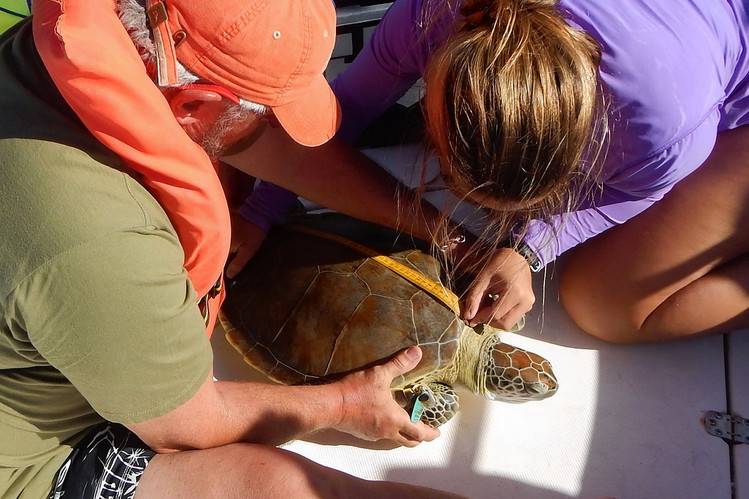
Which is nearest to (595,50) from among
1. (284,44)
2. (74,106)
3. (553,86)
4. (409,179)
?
(553,86)

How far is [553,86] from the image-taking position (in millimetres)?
762

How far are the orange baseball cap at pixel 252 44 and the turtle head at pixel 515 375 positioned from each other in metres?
0.74

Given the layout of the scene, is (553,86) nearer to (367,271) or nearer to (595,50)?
(595,50)

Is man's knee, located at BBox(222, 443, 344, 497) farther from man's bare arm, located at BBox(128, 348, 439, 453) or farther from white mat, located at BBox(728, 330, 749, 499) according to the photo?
white mat, located at BBox(728, 330, 749, 499)

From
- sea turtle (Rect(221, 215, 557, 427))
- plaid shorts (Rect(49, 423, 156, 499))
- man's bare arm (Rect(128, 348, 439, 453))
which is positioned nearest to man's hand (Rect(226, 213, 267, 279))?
sea turtle (Rect(221, 215, 557, 427))

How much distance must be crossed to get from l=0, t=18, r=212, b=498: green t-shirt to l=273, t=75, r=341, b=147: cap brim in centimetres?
22

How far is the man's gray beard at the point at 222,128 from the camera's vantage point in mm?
759

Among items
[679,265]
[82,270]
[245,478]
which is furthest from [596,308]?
[82,270]

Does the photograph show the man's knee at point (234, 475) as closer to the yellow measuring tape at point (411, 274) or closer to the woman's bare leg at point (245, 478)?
the woman's bare leg at point (245, 478)

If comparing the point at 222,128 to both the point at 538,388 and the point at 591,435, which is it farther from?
the point at 591,435

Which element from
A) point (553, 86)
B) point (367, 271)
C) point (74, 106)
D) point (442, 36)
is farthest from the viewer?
point (367, 271)

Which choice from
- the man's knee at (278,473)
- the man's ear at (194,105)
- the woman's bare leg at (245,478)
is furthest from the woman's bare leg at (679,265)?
the man's ear at (194,105)

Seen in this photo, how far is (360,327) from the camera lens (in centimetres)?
127

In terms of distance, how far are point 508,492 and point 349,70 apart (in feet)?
3.22
